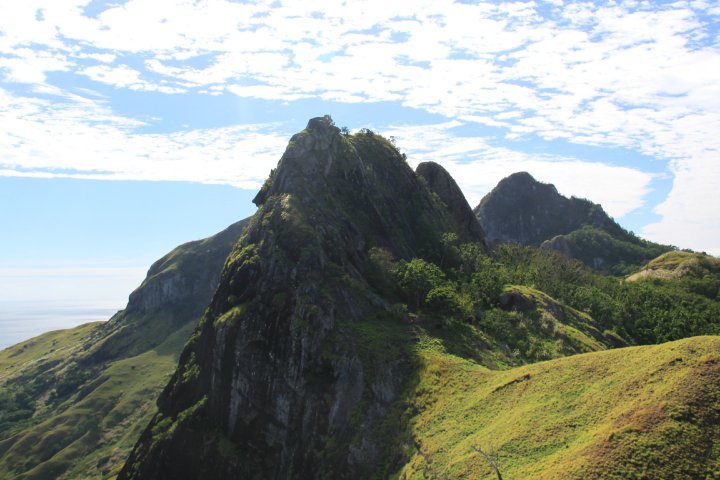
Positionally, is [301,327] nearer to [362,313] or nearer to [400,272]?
[362,313]

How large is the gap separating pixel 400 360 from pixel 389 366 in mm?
1861

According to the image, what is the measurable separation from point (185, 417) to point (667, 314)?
103875 mm

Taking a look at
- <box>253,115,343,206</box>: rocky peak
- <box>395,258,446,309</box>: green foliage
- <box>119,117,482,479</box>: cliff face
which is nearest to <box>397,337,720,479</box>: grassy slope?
<box>119,117,482,479</box>: cliff face

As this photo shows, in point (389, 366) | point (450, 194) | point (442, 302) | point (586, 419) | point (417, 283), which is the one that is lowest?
point (389, 366)

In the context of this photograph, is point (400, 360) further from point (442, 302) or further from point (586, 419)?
point (586, 419)

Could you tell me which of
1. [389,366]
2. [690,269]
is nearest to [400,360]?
[389,366]

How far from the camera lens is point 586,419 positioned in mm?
35250

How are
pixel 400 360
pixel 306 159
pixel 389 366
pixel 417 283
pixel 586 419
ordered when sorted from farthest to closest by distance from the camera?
pixel 306 159 < pixel 417 283 < pixel 400 360 < pixel 389 366 < pixel 586 419

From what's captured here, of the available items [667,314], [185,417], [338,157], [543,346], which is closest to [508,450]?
[543,346]

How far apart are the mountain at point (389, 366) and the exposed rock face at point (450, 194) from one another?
23.2 m

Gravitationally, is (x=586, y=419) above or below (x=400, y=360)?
above

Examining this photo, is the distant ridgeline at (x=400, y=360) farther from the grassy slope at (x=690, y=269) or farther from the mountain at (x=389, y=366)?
the grassy slope at (x=690, y=269)

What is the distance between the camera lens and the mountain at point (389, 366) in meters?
33.6

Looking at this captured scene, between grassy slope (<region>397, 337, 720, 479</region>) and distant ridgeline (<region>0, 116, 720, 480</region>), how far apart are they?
0.43 feet
